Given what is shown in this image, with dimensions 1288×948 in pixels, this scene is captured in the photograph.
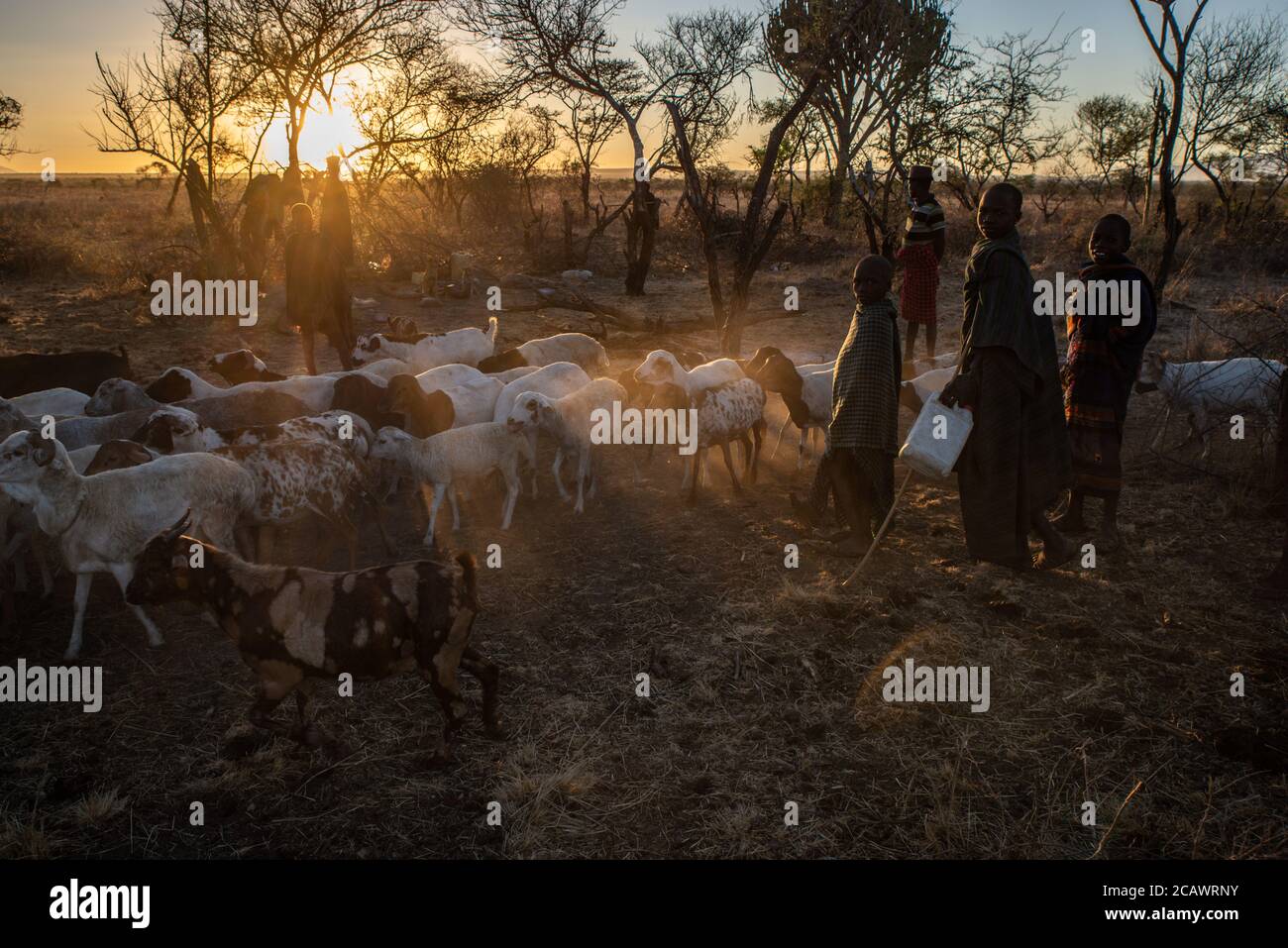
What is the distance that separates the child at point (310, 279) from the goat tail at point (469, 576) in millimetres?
7891

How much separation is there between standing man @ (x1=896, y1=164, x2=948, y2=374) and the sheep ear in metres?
8.88

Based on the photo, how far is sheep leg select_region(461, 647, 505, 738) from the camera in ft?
15.1

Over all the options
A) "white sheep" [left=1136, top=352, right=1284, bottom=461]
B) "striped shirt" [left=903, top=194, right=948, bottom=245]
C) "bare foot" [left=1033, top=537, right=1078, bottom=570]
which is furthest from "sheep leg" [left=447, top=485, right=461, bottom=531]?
"white sheep" [left=1136, top=352, right=1284, bottom=461]

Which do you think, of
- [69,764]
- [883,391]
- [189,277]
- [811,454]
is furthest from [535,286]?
[69,764]

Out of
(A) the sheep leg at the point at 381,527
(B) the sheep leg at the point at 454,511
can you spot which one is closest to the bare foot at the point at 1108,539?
(B) the sheep leg at the point at 454,511

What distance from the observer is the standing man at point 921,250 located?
1059 cm

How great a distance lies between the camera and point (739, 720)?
4.79 m

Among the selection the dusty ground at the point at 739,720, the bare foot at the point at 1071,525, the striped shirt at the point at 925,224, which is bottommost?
the dusty ground at the point at 739,720

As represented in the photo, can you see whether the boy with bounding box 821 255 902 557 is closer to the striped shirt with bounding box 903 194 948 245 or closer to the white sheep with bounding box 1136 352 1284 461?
the white sheep with bounding box 1136 352 1284 461

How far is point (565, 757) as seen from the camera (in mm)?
4461

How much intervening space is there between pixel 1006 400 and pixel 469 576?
12.4 feet

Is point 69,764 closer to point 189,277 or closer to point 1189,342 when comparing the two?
point 1189,342

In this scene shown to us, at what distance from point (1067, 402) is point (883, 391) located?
175 cm

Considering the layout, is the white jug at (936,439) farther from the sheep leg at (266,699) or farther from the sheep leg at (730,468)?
the sheep leg at (266,699)
